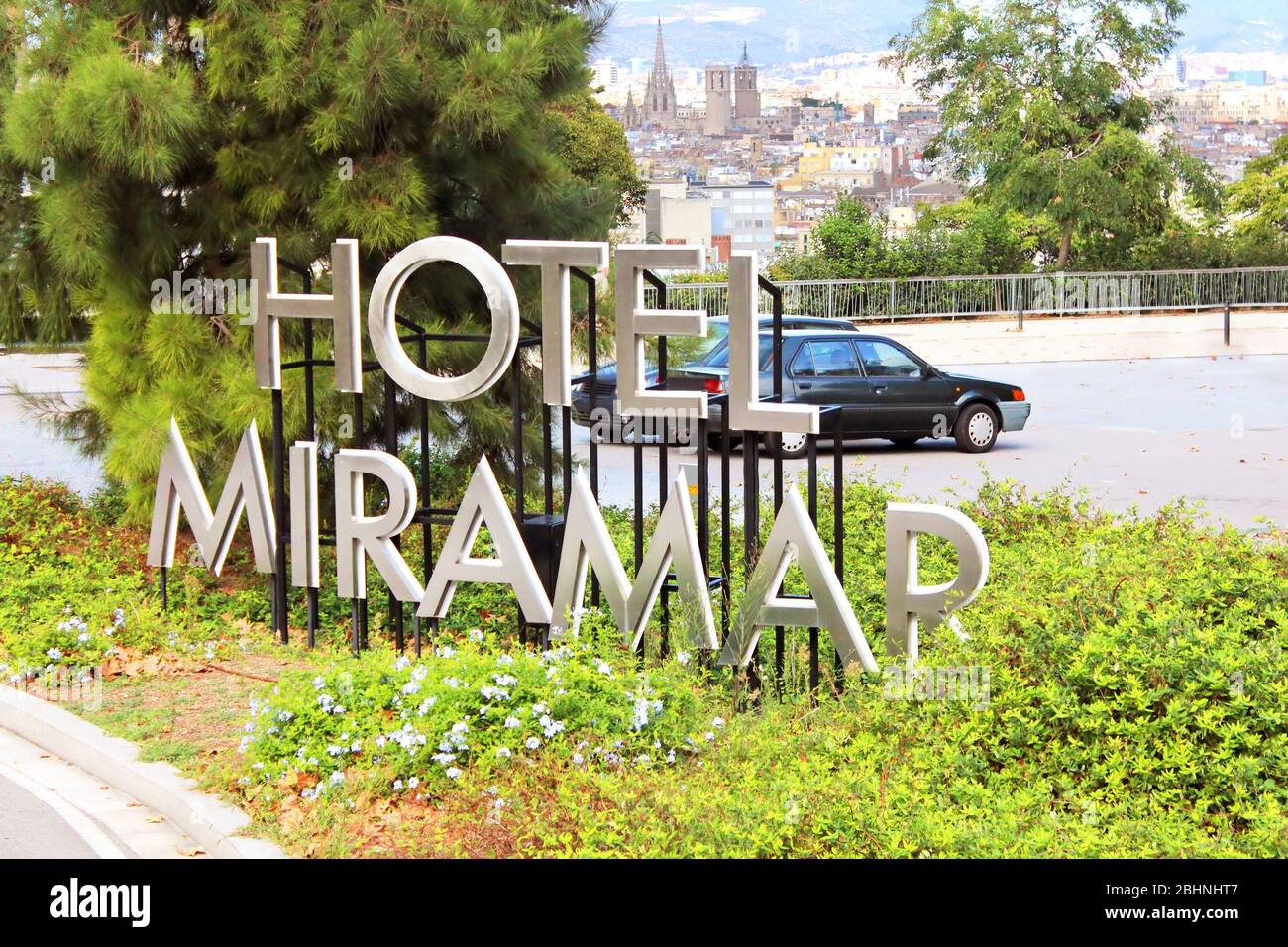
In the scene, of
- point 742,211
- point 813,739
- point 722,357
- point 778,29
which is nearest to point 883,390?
point 722,357

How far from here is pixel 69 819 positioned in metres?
6.46

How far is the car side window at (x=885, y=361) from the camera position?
17.8 m

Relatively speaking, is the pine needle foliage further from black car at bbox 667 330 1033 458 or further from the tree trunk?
the tree trunk

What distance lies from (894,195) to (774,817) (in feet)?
182

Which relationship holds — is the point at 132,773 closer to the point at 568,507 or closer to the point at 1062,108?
the point at 568,507

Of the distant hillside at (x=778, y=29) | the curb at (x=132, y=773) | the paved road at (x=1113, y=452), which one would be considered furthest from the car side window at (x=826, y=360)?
the distant hillside at (x=778, y=29)

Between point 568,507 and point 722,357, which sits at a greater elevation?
point 722,357

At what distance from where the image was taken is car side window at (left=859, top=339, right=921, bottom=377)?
17781 mm

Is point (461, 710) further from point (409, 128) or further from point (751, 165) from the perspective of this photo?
point (751, 165)

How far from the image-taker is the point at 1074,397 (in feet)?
77.1

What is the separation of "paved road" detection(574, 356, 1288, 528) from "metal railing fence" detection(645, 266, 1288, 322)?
732 centimetres

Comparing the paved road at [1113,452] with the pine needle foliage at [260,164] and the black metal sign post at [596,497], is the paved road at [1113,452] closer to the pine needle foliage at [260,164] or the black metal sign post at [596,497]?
the pine needle foliage at [260,164]

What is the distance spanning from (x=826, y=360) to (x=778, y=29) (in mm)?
162253
